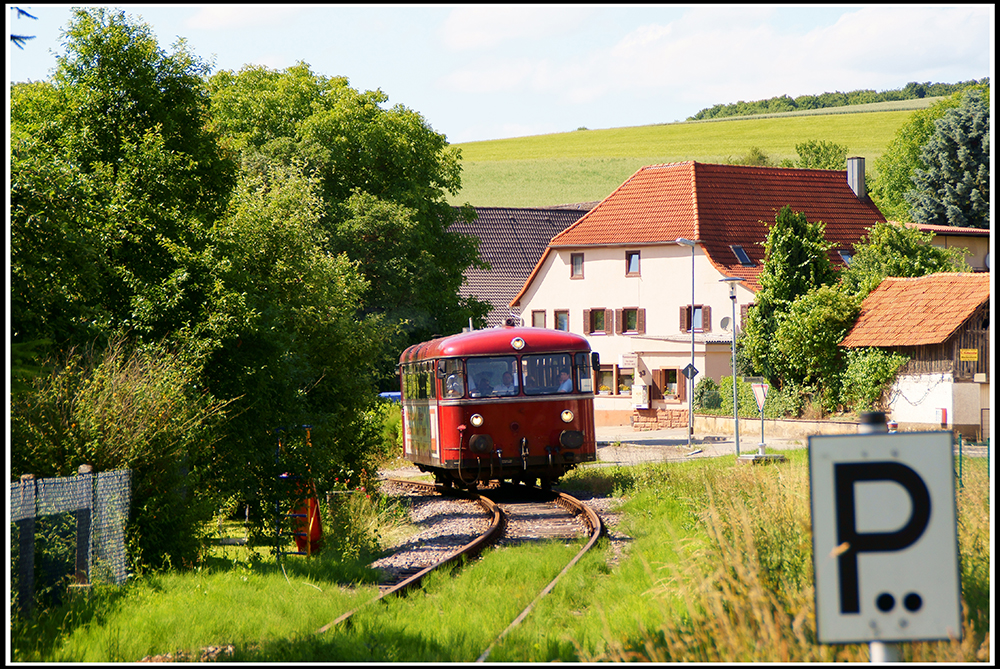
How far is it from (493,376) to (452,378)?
824 millimetres

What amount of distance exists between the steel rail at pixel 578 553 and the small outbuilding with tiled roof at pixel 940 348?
61.9 feet

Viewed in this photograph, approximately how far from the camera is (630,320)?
54625mm

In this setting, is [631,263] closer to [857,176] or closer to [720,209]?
[720,209]

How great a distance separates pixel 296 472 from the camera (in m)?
14.4

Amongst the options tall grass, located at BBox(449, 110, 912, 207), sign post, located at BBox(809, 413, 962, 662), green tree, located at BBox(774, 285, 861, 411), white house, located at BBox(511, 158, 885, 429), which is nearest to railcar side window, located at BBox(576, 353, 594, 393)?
sign post, located at BBox(809, 413, 962, 662)

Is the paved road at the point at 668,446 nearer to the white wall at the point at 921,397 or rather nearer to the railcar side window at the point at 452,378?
the white wall at the point at 921,397

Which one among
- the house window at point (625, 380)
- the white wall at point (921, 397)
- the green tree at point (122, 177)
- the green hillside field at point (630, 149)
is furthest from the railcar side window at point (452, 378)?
the green hillside field at point (630, 149)

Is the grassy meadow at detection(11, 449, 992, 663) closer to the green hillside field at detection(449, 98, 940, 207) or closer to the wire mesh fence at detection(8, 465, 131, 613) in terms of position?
the wire mesh fence at detection(8, 465, 131, 613)

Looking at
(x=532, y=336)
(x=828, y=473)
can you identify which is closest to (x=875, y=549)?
(x=828, y=473)

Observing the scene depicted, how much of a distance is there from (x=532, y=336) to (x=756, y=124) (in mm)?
113432

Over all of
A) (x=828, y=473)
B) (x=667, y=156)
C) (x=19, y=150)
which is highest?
(x=667, y=156)

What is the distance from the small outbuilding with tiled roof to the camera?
3512 centimetres

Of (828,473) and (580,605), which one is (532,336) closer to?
(580,605)

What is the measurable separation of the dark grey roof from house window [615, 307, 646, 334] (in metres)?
11.3
